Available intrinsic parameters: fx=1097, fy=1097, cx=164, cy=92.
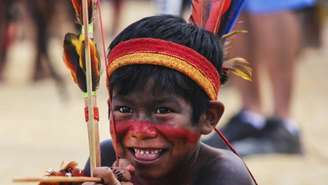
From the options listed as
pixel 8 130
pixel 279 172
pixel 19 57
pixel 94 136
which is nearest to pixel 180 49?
pixel 94 136

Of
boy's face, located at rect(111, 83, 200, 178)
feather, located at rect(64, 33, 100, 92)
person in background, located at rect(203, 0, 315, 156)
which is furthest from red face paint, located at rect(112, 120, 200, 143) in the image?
person in background, located at rect(203, 0, 315, 156)

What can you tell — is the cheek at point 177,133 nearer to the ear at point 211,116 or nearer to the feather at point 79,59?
the ear at point 211,116

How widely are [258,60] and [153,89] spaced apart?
407 centimetres

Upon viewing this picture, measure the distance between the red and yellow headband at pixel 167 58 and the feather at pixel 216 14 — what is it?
28cm

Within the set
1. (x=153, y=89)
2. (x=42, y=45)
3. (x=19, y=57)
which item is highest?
(x=153, y=89)

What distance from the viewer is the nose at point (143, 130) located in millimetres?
2949

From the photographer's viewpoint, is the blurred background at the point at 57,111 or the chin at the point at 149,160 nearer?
the chin at the point at 149,160

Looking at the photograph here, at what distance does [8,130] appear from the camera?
7867 millimetres

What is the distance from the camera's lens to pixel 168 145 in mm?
2992

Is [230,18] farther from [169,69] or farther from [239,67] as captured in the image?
[169,69]

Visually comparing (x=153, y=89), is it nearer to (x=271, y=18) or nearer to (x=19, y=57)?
(x=271, y=18)

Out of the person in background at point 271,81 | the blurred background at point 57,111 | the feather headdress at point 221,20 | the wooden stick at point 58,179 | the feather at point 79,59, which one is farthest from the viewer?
the person in background at point 271,81

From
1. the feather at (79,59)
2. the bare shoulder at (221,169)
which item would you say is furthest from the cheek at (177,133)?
the feather at (79,59)

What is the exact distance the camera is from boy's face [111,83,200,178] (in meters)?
2.96
